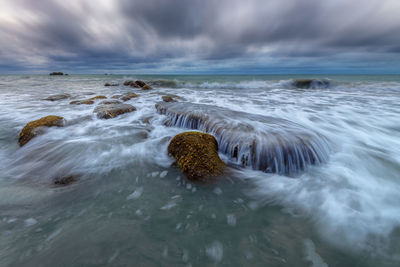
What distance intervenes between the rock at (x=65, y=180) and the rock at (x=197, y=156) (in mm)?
1711

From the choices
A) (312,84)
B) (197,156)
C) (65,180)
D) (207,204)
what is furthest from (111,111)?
(312,84)

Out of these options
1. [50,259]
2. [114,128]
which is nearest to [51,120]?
[114,128]

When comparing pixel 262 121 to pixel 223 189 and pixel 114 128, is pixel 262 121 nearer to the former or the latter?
pixel 223 189

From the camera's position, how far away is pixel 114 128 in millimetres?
5121

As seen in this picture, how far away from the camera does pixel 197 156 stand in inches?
111

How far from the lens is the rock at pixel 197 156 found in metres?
2.68

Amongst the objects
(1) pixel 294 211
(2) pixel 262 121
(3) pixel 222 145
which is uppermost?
(2) pixel 262 121

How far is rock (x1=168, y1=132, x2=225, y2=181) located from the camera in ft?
8.80

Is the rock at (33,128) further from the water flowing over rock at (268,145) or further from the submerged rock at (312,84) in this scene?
the submerged rock at (312,84)

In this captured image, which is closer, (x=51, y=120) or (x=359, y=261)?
(x=359, y=261)

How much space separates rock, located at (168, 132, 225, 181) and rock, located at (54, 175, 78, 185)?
1.71 meters

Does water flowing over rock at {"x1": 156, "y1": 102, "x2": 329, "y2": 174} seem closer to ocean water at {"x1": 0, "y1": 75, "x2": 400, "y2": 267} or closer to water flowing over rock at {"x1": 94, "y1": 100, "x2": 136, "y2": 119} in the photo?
ocean water at {"x1": 0, "y1": 75, "x2": 400, "y2": 267}

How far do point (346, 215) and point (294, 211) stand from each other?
64cm

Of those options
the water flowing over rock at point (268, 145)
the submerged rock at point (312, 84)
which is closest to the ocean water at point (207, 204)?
the water flowing over rock at point (268, 145)
